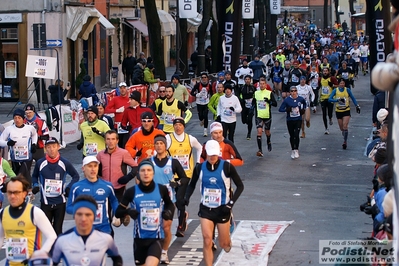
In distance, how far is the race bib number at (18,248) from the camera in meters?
8.52

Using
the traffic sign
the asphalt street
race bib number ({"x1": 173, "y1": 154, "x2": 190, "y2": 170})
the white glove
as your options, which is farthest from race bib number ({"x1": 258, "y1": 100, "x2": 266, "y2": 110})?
the traffic sign

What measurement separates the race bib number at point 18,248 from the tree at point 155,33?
24.8 m

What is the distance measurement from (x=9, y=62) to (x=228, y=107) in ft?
51.4

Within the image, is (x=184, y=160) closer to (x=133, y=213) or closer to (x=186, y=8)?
(x=133, y=213)

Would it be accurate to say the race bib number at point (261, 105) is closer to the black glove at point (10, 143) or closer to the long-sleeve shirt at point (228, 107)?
the long-sleeve shirt at point (228, 107)

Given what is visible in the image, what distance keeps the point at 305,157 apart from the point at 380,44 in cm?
570

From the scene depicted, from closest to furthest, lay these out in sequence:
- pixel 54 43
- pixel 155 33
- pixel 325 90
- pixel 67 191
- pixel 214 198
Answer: pixel 214 198
pixel 67 191
pixel 325 90
pixel 54 43
pixel 155 33

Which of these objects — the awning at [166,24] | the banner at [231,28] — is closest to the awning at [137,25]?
the awning at [166,24]

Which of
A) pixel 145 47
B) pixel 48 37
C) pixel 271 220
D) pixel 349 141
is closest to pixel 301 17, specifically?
pixel 145 47

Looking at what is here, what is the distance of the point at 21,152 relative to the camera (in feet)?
51.5

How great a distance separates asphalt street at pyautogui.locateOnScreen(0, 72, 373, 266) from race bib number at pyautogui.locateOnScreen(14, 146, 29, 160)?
1.98m

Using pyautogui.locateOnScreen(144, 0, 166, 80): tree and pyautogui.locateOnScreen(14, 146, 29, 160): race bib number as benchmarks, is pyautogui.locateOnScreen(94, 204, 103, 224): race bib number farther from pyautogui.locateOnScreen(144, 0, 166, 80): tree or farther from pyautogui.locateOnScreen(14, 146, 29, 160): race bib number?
pyautogui.locateOnScreen(144, 0, 166, 80): tree

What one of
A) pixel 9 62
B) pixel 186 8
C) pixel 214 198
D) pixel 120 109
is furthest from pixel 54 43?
pixel 214 198

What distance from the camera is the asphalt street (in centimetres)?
1270
